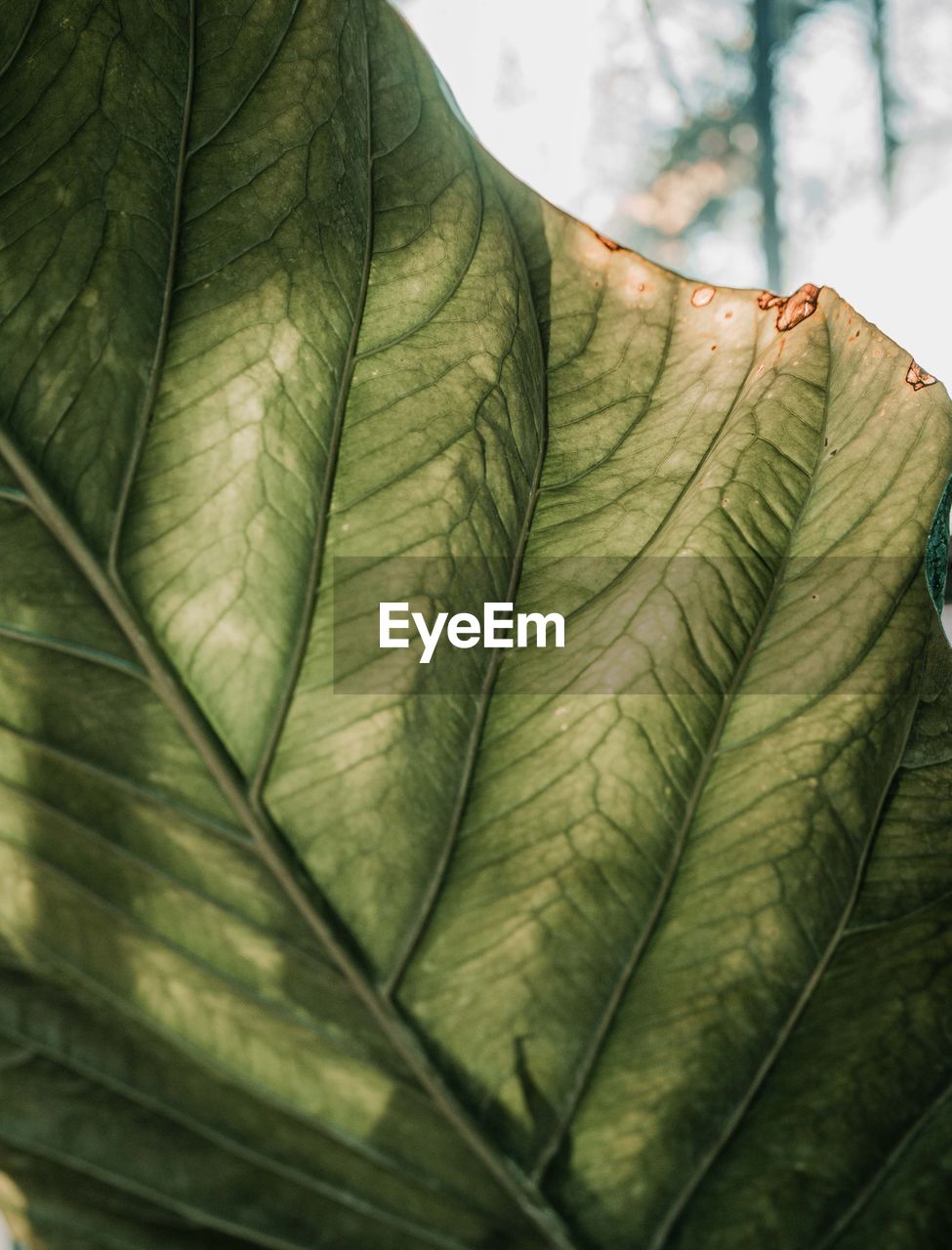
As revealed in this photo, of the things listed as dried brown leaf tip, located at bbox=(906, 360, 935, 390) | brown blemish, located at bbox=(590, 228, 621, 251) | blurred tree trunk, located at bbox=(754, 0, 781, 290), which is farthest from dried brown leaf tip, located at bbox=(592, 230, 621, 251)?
blurred tree trunk, located at bbox=(754, 0, 781, 290)

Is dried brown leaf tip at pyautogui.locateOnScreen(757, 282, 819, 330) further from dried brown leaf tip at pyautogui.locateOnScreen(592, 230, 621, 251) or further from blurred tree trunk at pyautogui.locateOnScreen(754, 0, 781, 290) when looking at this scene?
blurred tree trunk at pyautogui.locateOnScreen(754, 0, 781, 290)

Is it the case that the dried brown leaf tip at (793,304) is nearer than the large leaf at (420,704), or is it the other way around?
the large leaf at (420,704)

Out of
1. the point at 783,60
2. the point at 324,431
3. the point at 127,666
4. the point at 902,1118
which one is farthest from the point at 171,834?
the point at 783,60

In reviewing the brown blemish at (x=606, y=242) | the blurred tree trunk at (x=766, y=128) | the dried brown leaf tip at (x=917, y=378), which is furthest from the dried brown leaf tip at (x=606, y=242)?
the blurred tree trunk at (x=766, y=128)

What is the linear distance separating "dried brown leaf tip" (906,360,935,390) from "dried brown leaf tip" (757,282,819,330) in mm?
67

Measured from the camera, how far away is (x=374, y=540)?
52 cm

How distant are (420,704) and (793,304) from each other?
0.31m

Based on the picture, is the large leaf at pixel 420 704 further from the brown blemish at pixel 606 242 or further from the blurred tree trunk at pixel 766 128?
the blurred tree trunk at pixel 766 128

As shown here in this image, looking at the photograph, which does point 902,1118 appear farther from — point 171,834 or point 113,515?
point 113,515

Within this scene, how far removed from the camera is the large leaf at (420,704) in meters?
0.42

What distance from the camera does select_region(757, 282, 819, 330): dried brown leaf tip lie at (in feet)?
1.90

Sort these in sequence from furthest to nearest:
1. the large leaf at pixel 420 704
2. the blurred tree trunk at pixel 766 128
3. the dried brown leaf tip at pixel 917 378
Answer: the blurred tree trunk at pixel 766 128
the dried brown leaf tip at pixel 917 378
the large leaf at pixel 420 704

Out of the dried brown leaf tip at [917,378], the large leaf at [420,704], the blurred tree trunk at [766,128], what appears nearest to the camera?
the large leaf at [420,704]

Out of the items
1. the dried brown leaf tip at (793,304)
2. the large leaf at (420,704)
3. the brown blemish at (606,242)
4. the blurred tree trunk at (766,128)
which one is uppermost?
the blurred tree trunk at (766,128)
